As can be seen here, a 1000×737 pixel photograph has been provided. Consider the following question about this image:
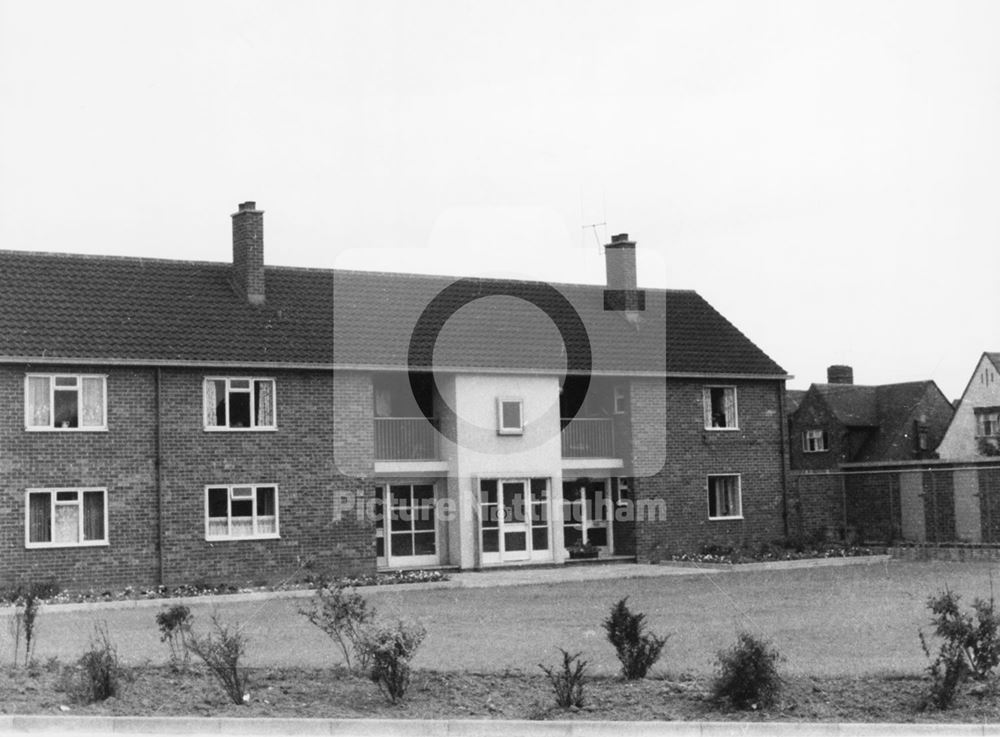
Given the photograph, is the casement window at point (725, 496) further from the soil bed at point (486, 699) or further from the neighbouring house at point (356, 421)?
the soil bed at point (486, 699)

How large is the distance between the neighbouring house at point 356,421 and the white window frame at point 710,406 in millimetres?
143

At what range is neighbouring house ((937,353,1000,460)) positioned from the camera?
57.4 metres

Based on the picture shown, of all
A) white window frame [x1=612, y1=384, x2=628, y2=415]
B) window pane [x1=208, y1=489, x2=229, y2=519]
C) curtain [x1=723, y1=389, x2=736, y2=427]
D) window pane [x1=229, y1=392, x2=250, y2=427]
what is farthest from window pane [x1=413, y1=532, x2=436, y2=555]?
curtain [x1=723, y1=389, x2=736, y2=427]

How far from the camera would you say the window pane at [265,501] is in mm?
30641

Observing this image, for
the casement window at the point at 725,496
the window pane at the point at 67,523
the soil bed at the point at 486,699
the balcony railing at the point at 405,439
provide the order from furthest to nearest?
the casement window at the point at 725,496
the balcony railing at the point at 405,439
the window pane at the point at 67,523
the soil bed at the point at 486,699

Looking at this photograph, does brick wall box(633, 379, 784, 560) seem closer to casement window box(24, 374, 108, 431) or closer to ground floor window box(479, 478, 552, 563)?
ground floor window box(479, 478, 552, 563)

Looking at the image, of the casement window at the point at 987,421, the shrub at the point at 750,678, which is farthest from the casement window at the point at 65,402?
the casement window at the point at 987,421

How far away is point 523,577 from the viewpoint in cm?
3095

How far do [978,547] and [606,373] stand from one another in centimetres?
1092

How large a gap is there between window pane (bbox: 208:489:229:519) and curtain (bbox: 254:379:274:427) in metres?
1.86

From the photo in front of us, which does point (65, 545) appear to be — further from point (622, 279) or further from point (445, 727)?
point (445, 727)

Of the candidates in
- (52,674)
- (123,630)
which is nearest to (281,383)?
(123,630)

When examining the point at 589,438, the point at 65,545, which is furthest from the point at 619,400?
the point at 65,545

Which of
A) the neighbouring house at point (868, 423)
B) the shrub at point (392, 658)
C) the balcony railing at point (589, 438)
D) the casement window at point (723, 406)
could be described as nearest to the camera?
the shrub at point (392, 658)
